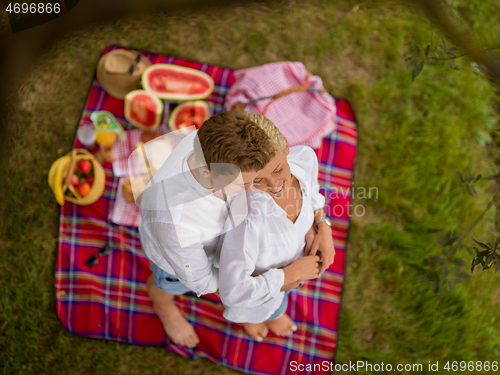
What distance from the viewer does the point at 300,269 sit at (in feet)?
6.76

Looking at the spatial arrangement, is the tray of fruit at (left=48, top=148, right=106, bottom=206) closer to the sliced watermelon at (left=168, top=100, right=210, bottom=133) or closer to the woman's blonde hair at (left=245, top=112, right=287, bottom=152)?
the sliced watermelon at (left=168, top=100, right=210, bottom=133)

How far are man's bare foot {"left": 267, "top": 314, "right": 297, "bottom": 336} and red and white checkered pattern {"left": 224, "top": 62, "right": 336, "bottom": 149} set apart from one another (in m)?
1.43

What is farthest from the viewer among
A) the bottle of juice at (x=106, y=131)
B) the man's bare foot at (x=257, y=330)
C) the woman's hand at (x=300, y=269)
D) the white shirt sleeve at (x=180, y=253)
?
the bottle of juice at (x=106, y=131)

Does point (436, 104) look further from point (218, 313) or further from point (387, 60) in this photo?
point (218, 313)

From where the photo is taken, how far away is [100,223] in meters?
3.00

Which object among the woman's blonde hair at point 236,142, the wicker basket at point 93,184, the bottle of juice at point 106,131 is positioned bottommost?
the wicker basket at point 93,184

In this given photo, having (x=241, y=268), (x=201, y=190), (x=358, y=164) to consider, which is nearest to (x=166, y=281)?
(x=241, y=268)

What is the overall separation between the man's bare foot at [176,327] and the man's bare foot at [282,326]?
0.61m

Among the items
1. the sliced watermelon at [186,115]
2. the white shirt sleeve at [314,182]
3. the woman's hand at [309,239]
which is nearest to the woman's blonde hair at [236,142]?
the white shirt sleeve at [314,182]

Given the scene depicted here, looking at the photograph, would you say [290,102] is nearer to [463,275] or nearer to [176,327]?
[463,275]

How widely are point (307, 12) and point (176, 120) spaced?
6.08 feet

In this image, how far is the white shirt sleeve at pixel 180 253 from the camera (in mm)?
1533

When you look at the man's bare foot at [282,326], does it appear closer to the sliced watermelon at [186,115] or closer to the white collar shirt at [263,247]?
the white collar shirt at [263,247]

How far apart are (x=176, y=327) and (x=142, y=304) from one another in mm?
345
